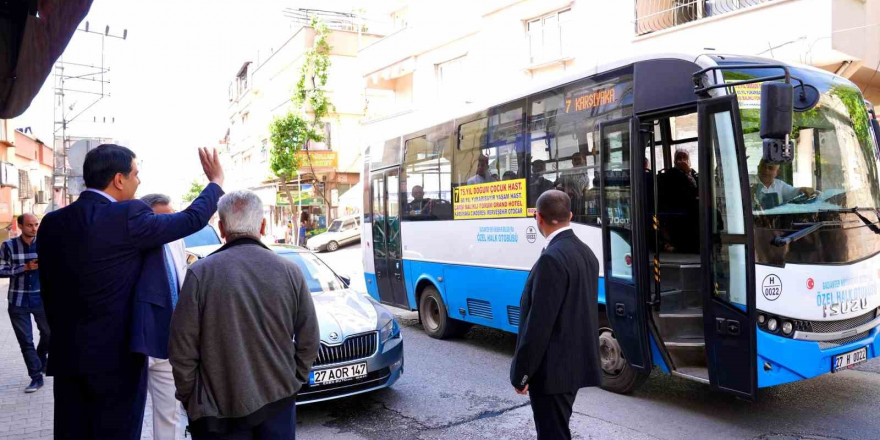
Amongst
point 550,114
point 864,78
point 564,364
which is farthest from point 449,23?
point 564,364

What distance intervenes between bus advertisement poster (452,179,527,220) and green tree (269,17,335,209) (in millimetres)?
27831

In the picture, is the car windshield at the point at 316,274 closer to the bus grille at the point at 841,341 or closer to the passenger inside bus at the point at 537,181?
the passenger inside bus at the point at 537,181

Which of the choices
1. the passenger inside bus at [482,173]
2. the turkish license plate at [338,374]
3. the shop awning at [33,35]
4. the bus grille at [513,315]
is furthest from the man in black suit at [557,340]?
the passenger inside bus at [482,173]

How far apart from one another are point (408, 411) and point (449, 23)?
1753 centimetres

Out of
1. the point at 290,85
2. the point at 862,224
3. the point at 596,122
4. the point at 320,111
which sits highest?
the point at 290,85

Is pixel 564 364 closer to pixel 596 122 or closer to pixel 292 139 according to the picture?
pixel 596 122

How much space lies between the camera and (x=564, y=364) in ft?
11.5

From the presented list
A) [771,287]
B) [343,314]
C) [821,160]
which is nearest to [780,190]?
[821,160]

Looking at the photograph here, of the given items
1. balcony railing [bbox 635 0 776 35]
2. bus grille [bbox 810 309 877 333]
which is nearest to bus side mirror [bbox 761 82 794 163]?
bus grille [bbox 810 309 877 333]

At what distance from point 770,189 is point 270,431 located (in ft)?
13.9

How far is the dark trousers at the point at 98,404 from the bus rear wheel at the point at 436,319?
20.8 ft

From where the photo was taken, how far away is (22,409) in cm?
651

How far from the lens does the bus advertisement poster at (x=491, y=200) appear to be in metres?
7.82

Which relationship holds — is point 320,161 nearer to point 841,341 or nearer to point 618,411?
point 618,411
